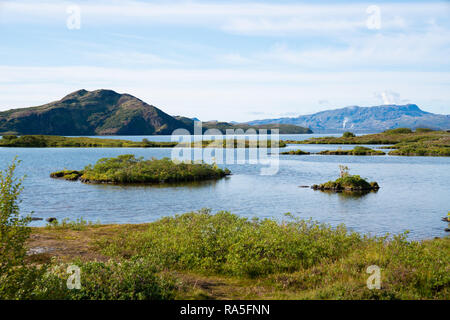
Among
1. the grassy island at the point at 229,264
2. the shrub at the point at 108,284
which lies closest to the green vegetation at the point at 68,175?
the grassy island at the point at 229,264

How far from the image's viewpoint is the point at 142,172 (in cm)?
5478

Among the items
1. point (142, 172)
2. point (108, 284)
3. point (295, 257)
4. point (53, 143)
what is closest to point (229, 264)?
point (295, 257)

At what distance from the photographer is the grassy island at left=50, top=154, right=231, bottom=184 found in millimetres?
53656

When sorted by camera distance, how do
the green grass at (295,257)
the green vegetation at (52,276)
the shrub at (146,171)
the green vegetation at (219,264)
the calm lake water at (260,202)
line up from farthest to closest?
the shrub at (146,171)
the calm lake water at (260,202)
the green grass at (295,257)
the green vegetation at (219,264)
the green vegetation at (52,276)

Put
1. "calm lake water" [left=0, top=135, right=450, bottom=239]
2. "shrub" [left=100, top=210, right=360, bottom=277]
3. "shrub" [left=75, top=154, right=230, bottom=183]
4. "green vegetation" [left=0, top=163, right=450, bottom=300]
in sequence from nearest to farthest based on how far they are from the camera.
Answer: "green vegetation" [left=0, top=163, right=450, bottom=300], "shrub" [left=100, top=210, right=360, bottom=277], "calm lake water" [left=0, top=135, right=450, bottom=239], "shrub" [left=75, top=154, right=230, bottom=183]

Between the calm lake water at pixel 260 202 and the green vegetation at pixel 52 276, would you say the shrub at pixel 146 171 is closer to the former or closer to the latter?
the calm lake water at pixel 260 202

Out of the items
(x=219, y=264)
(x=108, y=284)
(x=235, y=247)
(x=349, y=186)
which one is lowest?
(x=349, y=186)

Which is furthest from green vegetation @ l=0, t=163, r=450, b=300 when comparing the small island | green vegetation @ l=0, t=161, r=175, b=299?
the small island

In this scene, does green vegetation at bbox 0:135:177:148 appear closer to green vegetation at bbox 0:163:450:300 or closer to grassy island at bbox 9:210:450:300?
grassy island at bbox 9:210:450:300

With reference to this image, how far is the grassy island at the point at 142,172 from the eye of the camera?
176ft

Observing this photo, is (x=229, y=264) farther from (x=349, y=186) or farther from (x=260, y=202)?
(x=349, y=186)

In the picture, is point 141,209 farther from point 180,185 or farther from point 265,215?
point 180,185

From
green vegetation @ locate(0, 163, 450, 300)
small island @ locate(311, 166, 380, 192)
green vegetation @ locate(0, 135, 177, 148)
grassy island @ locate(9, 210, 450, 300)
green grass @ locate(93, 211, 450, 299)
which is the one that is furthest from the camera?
green vegetation @ locate(0, 135, 177, 148)
